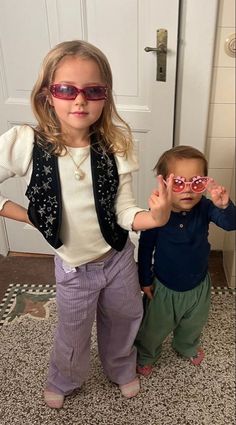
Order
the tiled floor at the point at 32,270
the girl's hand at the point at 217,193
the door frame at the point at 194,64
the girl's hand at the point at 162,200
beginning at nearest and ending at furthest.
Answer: the girl's hand at the point at 162,200
the girl's hand at the point at 217,193
the door frame at the point at 194,64
the tiled floor at the point at 32,270

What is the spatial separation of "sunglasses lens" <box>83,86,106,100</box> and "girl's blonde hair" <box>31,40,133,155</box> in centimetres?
4

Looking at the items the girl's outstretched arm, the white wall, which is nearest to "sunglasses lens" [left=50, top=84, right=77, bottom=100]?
the girl's outstretched arm

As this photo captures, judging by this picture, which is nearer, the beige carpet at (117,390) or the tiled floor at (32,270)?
the beige carpet at (117,390)

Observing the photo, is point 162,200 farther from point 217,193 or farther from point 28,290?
point 28,290

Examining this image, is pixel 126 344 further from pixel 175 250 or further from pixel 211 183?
pixel 211 183

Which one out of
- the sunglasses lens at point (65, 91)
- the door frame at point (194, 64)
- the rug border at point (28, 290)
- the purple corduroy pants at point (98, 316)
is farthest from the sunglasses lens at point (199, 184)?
the rug border at point (28, 290)

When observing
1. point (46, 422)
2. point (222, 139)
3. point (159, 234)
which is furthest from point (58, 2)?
point (46, 422)

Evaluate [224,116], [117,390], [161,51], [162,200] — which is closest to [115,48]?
[161,51]

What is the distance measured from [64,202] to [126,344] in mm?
571

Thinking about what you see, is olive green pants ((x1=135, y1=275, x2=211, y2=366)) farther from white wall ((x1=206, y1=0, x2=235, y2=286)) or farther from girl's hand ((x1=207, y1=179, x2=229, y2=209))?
white wall ((x1=206, y1=0, x2=235, y2=286))

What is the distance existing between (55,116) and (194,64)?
828 mm

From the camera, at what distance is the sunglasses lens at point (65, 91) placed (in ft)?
3.28

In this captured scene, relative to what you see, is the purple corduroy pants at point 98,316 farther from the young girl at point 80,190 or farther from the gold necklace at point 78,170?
the gold necklace at point 78,170

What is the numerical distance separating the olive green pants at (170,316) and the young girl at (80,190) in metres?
0.11
